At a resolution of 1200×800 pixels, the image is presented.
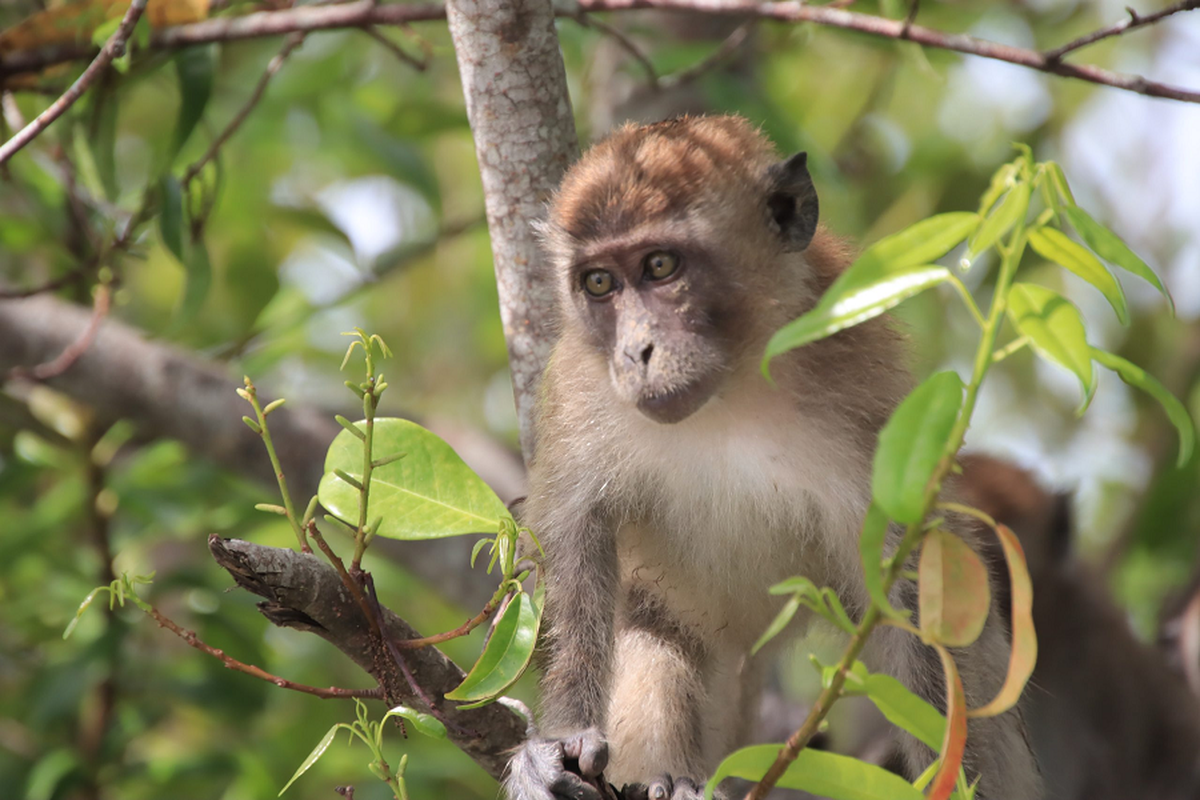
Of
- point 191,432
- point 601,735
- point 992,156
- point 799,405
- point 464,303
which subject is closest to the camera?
point 601,735

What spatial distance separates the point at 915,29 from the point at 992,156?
10.3 ft

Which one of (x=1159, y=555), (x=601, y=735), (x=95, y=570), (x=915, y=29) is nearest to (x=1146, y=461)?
(x=1159, y=555)

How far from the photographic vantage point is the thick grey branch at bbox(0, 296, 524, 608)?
15.5 ft

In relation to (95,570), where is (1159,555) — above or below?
below

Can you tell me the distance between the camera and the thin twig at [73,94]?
2408mm

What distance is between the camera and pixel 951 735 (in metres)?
1.60

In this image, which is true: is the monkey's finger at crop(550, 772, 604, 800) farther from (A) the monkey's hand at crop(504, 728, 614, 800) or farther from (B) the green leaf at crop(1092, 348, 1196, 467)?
(B) the green leaf at crop(1092, 348, 1196, 467)

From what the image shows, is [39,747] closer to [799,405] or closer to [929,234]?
[799,405]

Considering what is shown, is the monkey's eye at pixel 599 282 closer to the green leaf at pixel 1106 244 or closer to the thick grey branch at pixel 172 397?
the green leaf at pixel 1106 244

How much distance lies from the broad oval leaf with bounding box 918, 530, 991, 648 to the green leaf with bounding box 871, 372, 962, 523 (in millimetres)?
138

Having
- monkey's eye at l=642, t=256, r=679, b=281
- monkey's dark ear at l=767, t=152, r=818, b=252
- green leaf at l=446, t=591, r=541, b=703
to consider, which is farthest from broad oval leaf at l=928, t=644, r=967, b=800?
monkey's dark ear at l=767, t=152, r=818, b=252

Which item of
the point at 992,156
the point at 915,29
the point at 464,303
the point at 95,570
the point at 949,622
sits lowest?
the point at 464,303

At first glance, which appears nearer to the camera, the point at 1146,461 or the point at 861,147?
the point at 861,147

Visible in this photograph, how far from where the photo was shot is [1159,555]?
238 inches
